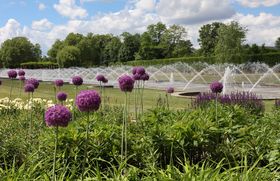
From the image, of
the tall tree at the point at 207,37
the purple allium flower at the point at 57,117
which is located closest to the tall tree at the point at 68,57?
the tall tree at the point at 207,37

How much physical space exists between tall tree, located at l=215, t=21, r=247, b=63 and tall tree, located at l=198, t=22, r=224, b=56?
26112 millimetres

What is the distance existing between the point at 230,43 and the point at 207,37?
104 ft

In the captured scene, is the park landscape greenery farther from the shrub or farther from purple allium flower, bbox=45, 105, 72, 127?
the shrub

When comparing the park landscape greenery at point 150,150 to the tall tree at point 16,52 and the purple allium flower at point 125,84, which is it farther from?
the tall tree at point 16,52

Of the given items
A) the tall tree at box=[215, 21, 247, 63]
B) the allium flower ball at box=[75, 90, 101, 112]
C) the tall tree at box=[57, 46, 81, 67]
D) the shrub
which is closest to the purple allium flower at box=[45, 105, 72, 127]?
the allium flower ball at box=[75, 90, 101, 112]

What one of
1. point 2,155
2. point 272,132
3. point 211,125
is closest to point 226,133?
point 211,125

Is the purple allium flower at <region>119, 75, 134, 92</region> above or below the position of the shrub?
above

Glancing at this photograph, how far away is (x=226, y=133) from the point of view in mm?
6242

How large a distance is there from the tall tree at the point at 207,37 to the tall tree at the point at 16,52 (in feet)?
119

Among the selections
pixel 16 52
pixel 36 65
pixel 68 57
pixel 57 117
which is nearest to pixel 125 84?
pixel 57 117

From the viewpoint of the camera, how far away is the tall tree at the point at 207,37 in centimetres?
8075

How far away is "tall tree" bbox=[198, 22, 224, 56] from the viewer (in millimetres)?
80750

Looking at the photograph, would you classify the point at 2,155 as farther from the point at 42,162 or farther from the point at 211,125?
the point at 211,125

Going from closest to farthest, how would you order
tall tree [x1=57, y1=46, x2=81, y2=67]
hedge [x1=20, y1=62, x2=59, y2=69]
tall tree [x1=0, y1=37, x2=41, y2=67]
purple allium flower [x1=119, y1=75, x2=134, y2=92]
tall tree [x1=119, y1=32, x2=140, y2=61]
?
purple allium flower [x1=119, y1=75, x2=134, y2=92] → hedge [x1=20, y1=62, x2=59, y2=69] → tall tree [x1=57, y1=46, x2=81, y2=67] → tall tree [x1=0, y1=37, x2=41, y2=67] → tall tree [x1=119, y1=32, x2=140, y2=61]
